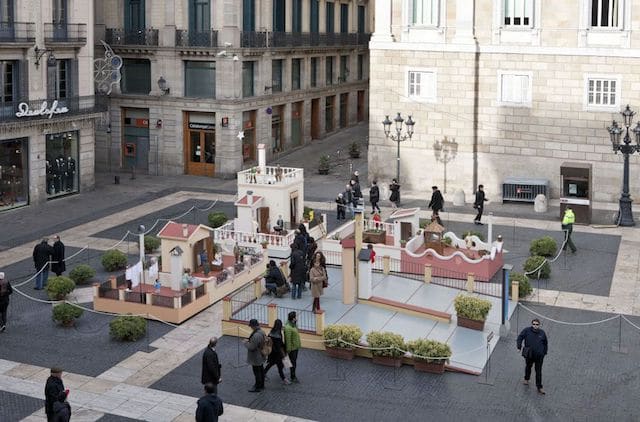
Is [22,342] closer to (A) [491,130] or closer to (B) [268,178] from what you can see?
(B) [268,178]

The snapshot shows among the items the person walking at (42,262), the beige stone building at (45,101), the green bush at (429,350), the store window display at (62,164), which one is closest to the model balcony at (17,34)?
the beige stone building at (45,101)

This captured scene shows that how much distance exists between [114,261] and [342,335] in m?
11.5

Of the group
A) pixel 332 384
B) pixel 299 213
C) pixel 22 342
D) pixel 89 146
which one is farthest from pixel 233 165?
pixel 332 384

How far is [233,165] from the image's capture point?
52.2m

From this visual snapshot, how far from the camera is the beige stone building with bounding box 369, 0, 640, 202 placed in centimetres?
4344

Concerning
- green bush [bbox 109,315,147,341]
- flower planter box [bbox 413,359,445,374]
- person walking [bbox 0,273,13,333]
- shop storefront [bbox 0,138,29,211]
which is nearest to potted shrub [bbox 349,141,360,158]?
shop storefront [bbox 0,138,29,211]

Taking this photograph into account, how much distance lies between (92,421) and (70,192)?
2825 centimetres

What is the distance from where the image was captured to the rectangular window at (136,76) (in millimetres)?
53875

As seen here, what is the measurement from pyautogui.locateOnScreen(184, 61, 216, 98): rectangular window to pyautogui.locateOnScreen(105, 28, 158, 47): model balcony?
7.88ft

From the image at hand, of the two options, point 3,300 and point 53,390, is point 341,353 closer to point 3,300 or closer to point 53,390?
point 53,390

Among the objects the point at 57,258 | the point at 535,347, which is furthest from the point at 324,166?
the point at 535,347

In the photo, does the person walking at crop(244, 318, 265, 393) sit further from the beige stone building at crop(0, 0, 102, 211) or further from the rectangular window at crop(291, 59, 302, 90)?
the rectangular window at crop(291, 59, 302, 90)

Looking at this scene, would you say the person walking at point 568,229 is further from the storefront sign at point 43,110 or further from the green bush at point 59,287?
the storefront sign at point 43,110

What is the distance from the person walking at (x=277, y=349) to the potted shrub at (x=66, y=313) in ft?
22.7
